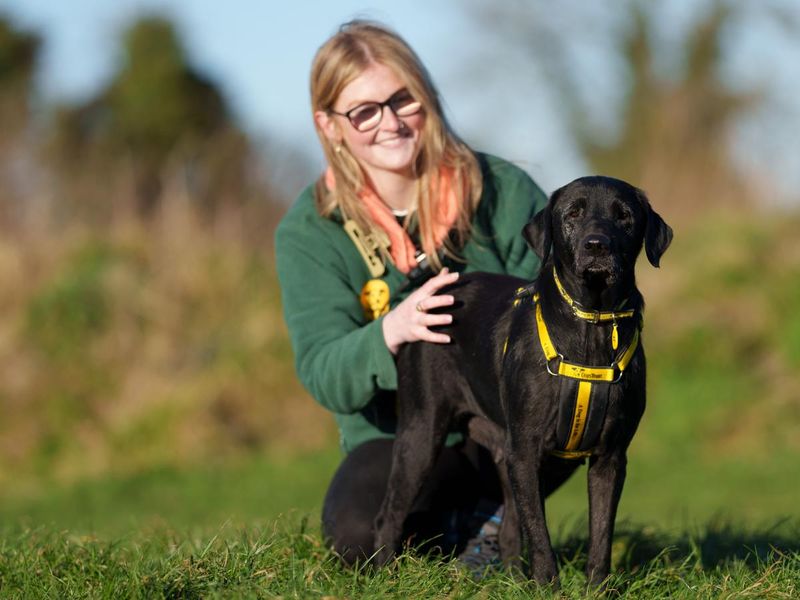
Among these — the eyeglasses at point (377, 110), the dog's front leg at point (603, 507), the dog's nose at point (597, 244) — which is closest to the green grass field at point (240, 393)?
the eyeglasses at point (377, 110)

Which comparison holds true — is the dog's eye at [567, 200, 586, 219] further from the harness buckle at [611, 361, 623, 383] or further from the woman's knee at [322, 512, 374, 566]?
the woman's knee at [322, 512, 374, 566]

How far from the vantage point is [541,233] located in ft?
12.0

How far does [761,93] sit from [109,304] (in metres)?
12.9

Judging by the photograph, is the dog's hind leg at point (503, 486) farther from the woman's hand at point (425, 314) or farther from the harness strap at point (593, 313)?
the harness strap at point (593, 313)

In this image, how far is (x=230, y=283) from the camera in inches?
465

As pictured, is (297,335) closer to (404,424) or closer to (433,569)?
(404,424)

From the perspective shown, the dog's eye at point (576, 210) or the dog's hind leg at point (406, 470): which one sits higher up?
the dog's eye at point (576, 210)

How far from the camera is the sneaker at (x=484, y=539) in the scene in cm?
442

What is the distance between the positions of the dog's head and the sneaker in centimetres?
132

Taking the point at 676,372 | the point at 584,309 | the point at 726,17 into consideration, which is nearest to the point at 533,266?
the point at 584,309

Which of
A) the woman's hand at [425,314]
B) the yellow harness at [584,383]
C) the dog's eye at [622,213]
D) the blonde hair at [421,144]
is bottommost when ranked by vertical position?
the yellow harness at [584,383]

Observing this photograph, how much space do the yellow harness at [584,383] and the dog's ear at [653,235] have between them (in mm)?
180

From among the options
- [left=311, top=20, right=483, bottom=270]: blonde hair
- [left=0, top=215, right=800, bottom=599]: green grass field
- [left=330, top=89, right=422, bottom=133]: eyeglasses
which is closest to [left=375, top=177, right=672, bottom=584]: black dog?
[left=311, top=20, right=483, bottom=270]: blonde hair

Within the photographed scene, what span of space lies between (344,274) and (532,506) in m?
1.47
